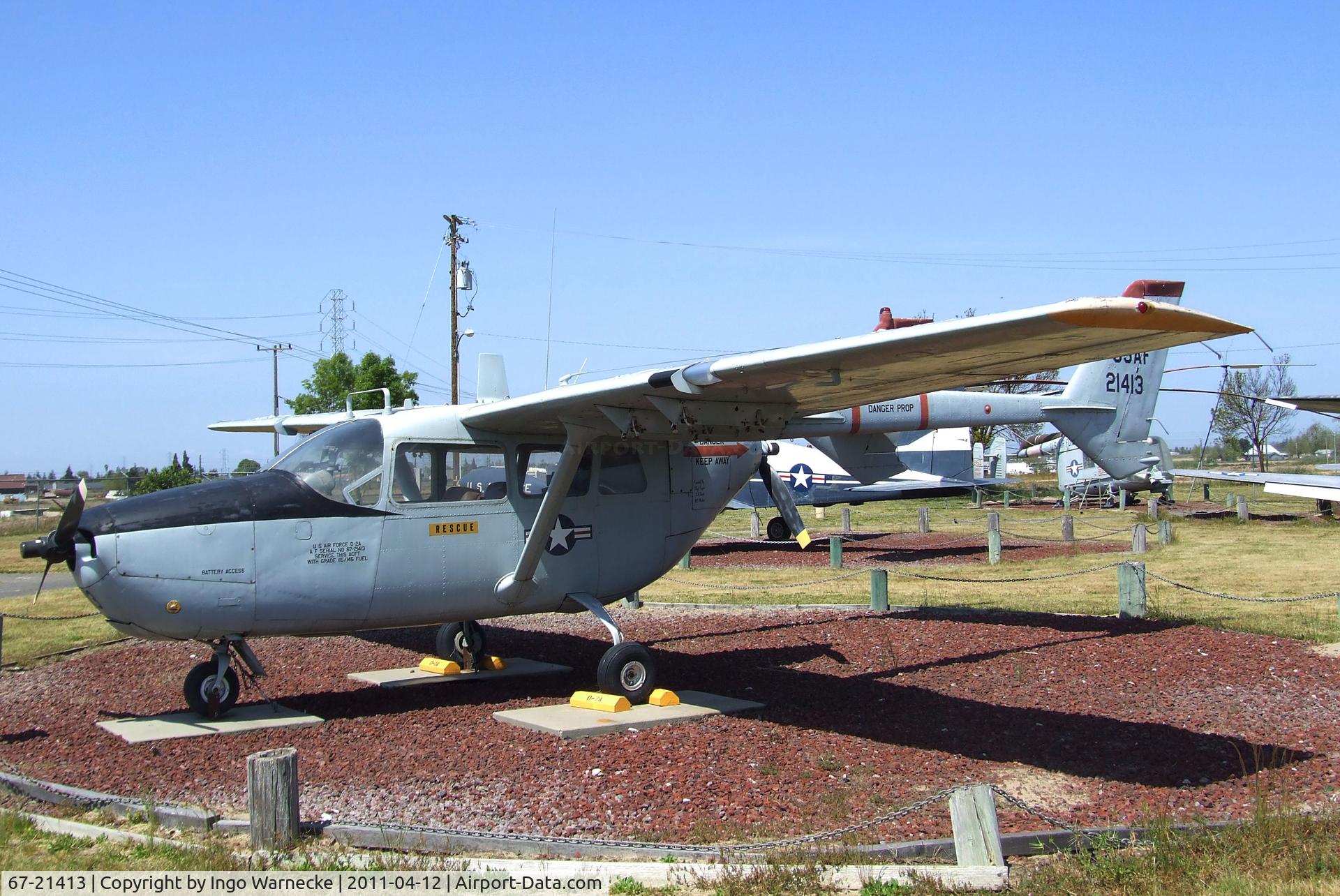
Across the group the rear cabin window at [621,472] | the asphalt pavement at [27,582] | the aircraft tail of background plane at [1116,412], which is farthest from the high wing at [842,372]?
the asphalt pavement at [27,582]

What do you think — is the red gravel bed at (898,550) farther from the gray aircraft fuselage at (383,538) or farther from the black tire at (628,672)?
the black tire at (628,672)

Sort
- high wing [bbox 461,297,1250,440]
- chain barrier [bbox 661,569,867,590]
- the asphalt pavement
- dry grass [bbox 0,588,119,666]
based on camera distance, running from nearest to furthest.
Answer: high wing [bbox 461,297,1250,440], dry grass [bbox 0,588,119,666], chain barrier [bbox 661,569,867,590], the asphalt pavement

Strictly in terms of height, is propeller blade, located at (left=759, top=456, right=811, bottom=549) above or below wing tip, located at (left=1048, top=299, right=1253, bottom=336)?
below

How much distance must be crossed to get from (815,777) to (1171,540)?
22817 millimetres

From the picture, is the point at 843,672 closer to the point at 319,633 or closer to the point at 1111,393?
the point at 319,633

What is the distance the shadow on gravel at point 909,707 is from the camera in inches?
313

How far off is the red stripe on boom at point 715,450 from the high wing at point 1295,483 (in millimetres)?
22922

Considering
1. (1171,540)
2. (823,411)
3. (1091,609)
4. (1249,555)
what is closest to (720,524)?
(1171,540)

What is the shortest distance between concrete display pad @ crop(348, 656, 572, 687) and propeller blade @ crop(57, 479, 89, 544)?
3.68 meters

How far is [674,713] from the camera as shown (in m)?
9.37

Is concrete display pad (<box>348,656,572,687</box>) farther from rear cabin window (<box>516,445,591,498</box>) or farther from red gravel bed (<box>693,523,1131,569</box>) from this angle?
red gravel bed (<box>693,523,1131,569</box>)

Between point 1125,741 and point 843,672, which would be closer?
point 1125,741

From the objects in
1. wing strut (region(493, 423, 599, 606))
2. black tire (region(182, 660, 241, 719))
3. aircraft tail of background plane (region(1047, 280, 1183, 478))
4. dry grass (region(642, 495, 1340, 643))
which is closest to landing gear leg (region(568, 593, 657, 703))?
wing strut (region(493, 423, 599, 606))

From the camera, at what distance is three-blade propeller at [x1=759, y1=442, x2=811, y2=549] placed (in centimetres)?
1180
